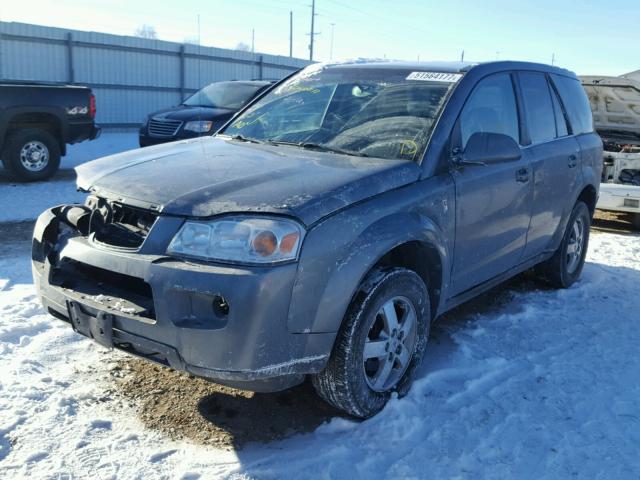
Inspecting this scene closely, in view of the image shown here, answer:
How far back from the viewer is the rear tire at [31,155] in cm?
952

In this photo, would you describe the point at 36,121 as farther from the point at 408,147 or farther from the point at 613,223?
the point at 613,223

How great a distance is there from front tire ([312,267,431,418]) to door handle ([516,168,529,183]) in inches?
51.2

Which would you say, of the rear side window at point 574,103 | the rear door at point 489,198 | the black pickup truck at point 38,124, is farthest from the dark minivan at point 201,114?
the rear door at point 489,198

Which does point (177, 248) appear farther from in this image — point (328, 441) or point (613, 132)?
point (613, 132)

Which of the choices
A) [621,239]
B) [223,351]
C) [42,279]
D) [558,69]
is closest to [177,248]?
[223,351]

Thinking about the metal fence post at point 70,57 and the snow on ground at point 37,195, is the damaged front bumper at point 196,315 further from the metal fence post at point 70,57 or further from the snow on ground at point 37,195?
the metal fence post at point 70,57

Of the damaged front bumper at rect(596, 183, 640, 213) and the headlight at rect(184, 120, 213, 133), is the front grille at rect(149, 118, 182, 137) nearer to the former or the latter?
the headlight at rect(184, 120, 213, 133)

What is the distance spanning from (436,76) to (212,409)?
241 centimetres

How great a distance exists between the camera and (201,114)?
1077cm

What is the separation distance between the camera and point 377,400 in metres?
3.29

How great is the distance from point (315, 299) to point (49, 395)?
164 cm

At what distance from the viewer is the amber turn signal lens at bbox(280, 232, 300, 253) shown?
8.82 ft

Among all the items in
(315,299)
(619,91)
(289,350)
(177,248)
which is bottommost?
(289,350)

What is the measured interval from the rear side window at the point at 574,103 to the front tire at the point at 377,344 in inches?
107
